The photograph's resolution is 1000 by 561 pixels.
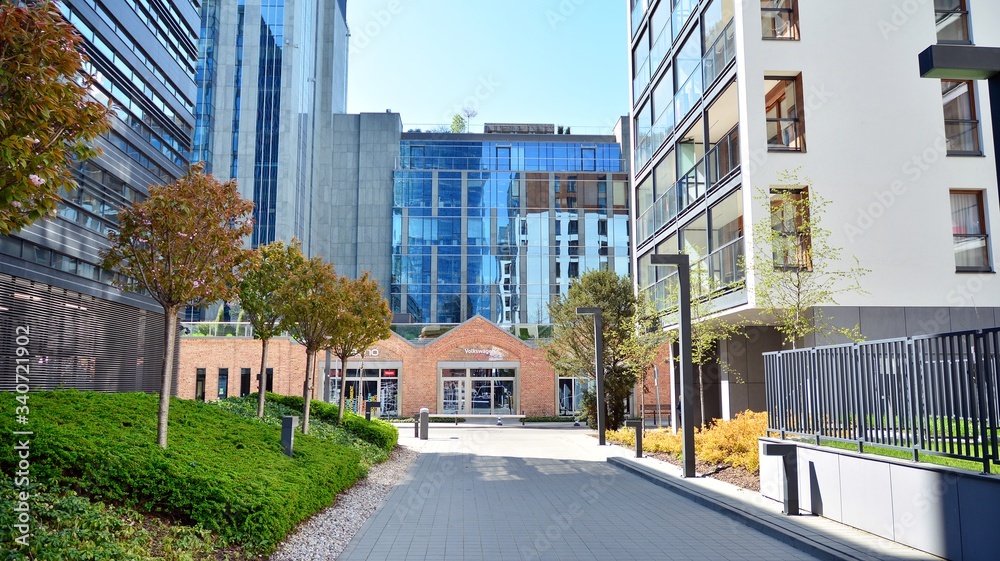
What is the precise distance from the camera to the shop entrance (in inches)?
1804

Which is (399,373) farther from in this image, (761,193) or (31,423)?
(31,423)

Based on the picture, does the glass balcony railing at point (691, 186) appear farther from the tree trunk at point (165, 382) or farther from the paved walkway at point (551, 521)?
the tree trunk at point (165, 382)

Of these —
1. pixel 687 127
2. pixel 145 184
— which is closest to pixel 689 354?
pixel 687 127

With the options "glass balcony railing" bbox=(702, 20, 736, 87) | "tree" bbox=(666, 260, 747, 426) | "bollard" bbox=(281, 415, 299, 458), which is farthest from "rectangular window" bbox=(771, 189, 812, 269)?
"bollard" bbox=(281, 415, 299, 458)

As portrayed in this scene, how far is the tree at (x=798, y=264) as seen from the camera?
16.3m

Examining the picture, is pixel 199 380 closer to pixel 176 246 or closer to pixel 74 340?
pixel 74 340

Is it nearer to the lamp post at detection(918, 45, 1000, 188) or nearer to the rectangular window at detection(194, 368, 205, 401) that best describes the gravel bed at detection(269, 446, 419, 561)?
the lamp post at detection(918, 45, 1000, 188)

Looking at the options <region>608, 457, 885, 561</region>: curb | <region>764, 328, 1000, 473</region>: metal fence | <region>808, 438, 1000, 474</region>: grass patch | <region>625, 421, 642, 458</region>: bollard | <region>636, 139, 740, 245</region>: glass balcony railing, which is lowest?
<region>608, 457, 885, 561</region>: curb

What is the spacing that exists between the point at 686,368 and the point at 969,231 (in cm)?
897

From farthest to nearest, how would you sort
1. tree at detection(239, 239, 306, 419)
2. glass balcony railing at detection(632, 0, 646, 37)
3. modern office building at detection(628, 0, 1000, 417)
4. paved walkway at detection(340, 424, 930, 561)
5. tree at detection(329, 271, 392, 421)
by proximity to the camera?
glass balcony railing at detection(632, 0, 646, 37) → tree at detection(329, 271, 392, 421) → tree at detection(239, 239, 306, 419) → modern office building at detection(628, 0, 1000, 417) → paved walkway at detection(340, 424, 930, 561)

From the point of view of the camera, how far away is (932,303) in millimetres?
17750

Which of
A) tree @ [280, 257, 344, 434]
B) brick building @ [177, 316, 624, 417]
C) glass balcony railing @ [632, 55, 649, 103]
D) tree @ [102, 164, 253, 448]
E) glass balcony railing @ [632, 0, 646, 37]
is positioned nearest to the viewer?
tree @ [102, 164, 253, 448]

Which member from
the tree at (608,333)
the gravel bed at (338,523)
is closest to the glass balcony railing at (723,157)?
the tree at (608,333)

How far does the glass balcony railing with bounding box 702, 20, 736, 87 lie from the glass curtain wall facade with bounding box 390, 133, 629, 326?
145 feet
